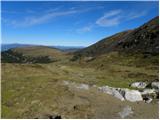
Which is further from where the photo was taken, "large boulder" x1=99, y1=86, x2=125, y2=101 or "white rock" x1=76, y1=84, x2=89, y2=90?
"white rock" x1=76, y1=84, x2=89, y2=90

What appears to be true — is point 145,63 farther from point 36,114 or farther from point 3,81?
point 36,114

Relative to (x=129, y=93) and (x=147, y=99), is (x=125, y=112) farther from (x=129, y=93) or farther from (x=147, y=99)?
(x=147, y=99)

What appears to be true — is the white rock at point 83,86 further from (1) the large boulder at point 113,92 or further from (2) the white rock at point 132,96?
(2) the white rock at point 132,96

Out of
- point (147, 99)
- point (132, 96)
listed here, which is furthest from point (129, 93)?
point (147, 99)

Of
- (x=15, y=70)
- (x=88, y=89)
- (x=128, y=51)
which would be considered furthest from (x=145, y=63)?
(x=88, y=89)

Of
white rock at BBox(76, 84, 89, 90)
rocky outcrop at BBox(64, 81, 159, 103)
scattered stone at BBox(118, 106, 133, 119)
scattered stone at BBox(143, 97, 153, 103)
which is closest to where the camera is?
scattered stone at BBox(118, 106, 133, 119)

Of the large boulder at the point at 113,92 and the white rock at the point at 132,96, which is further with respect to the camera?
the large boulder at the point at 113,92

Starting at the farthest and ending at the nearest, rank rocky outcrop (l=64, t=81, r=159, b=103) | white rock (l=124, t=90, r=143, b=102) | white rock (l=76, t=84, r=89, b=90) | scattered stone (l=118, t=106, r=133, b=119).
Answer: white rock (l=76, t=84, r=89, b=90)
rocky outcrop (l=64, t=81, r=159, b=103)
white rock (l=124, t=90, r=143, b=102)
scattered stone (l=118, t=106, r=133, b=119)

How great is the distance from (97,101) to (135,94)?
19.4 feet

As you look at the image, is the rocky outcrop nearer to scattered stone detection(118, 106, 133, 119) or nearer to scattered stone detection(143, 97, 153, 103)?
scattered stone detection(143, 97, 153, 103)

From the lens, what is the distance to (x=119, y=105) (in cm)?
3322

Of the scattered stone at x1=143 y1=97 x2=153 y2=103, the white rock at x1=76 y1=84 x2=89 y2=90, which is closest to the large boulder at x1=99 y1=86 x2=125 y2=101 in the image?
the white rock at x1=76 y1=84 x2=89 y2=90

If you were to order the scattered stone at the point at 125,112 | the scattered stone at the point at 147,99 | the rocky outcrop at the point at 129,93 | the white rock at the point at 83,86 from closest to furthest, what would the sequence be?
the scattered stone at the point at 125,112 < the scattered stone at the point at 147,99 < the rocky outcrop at the point at 129,93 < the white rock at the point at 83,86

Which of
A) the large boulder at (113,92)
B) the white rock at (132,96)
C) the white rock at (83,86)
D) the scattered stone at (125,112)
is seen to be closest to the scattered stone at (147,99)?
the white rock at (132,96)
